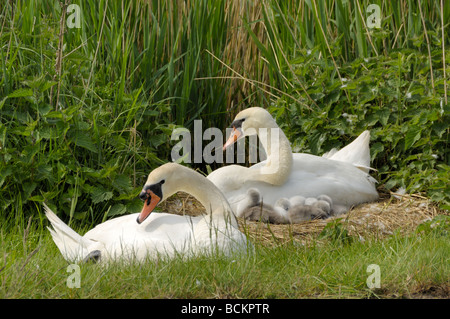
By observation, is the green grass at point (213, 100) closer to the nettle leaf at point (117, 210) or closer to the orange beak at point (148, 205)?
the nettle leaf at point (117, 210)

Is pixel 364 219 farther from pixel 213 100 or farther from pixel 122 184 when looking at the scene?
pixel 213 100

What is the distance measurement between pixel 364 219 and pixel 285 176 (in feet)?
2.41

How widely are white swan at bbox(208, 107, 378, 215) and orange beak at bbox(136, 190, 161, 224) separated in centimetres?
132

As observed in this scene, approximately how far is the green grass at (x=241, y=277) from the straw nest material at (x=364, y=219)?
0.89 m

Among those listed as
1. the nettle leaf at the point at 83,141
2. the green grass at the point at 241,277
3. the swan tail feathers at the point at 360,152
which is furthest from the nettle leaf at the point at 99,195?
the swan tail feathers at the point at 360,152

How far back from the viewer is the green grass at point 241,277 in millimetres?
3545

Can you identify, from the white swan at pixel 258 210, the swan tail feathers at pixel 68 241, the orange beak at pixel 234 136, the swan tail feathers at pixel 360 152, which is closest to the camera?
the swan tail feathers at pixel 68 241

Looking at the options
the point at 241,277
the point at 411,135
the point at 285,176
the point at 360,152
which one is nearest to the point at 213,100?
the point at 285,176

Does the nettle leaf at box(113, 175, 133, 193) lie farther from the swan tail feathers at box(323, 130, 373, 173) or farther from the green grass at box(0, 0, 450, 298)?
the swan tail feathers at box(323, 130, 373, 173)

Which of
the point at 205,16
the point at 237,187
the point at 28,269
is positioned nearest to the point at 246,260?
the point at 28,269

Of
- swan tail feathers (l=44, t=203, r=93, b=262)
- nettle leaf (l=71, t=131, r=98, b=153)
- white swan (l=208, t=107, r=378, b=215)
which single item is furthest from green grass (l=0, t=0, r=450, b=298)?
white swan (l=208, t=107, r=378, b=215)

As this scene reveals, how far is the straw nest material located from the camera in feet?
17.0

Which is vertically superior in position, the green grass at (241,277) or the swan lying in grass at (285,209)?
the green grass at (241,277)

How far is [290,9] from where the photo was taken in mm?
7121
